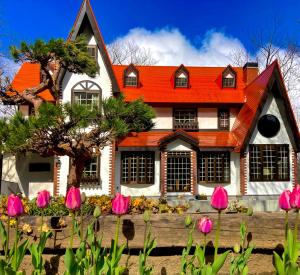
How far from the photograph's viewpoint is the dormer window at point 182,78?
870 inches

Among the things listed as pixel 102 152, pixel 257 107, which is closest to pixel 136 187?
pixel 102 152

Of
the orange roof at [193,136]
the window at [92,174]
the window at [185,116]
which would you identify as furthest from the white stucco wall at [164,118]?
the window at [92,174]

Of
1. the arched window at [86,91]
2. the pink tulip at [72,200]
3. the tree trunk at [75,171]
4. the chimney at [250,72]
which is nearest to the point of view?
the pink tulip at [72,200]

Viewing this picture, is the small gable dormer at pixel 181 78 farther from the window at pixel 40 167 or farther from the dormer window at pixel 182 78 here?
the window at pixel 40 167

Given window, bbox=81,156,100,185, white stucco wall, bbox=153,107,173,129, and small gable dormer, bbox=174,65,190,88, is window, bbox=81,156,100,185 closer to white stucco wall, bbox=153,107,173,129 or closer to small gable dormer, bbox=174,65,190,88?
white stucco wall, bbox=153,107,173,129

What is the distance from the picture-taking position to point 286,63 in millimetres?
32812

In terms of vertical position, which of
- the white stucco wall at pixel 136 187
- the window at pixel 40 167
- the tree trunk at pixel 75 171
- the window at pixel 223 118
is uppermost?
the window at pixel 223 118

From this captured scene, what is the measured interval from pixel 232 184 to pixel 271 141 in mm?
3580

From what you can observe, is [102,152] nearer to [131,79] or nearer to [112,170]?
[112,170]

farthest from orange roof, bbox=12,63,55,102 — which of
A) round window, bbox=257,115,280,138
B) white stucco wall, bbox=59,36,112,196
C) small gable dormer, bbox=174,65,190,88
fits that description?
round window, bbox=257,115,280,138

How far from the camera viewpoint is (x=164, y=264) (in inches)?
183

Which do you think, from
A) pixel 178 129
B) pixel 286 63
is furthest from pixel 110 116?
pixel 286 63

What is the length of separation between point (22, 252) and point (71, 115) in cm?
355

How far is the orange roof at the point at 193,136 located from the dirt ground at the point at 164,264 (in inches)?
564
